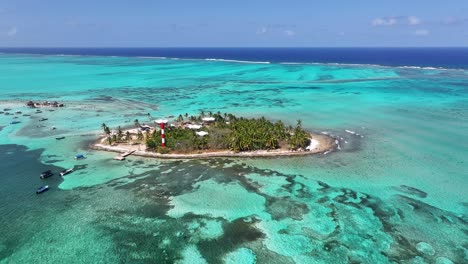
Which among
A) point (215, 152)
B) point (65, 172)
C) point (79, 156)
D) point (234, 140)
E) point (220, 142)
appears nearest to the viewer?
point (65, 172)

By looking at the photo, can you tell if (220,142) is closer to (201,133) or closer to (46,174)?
(201,133)

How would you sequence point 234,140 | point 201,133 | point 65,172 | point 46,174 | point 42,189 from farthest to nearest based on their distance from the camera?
point 201,133 → point 234,140 → point 65,172 → point 46,174 → point 42,189

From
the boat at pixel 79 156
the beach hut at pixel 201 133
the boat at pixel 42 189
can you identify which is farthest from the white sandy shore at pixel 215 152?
the boat at pixel 42 189

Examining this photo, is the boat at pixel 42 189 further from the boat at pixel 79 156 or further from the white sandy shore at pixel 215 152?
the white sandy shore at pixel 215 152

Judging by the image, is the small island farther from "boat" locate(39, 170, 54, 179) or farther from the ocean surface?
"boat" locate(39, 170, 54, 179)

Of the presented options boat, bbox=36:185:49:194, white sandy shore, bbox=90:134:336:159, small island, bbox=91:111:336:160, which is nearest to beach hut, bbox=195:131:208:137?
small island, bbox=91:111:336:160

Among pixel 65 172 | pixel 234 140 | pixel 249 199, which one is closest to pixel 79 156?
pixel 65 172

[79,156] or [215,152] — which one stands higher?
[215,152]

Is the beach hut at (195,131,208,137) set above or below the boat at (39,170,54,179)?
above
